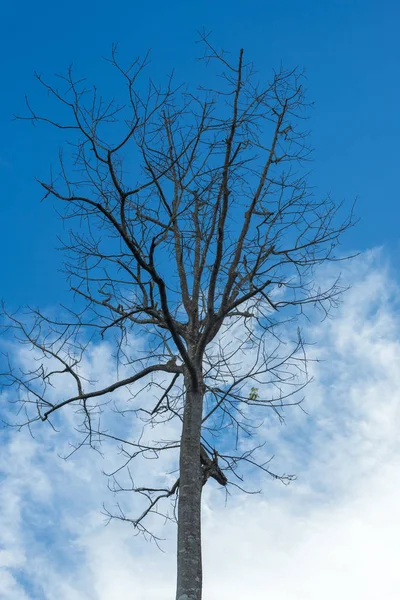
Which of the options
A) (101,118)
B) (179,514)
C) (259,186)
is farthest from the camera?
(259,186)

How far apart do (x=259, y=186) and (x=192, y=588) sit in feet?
12.3

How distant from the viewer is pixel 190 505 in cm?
540

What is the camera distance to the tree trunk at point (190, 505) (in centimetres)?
501

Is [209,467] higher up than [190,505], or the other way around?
[209,467]

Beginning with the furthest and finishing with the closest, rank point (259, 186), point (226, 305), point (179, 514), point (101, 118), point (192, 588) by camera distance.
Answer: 1. point (259, 186)
2. point (226, 305)
3. point (101, 118)
4. point (179, 514)
5. point (192, 588)

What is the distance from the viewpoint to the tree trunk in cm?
501

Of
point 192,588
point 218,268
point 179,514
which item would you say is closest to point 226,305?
point 218,268

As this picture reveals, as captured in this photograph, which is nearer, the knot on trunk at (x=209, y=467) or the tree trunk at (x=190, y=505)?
the tree trunk at (x=190, y=505)

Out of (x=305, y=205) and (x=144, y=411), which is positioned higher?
(x=305, y=205)

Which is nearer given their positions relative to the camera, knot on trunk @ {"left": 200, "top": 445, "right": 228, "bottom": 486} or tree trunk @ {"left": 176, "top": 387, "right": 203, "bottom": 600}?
tree trunk @ {"left": 176, "top": 387, "right": 203, "bottom": 600}

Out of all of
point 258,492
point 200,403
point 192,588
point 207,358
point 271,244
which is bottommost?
point 192,588

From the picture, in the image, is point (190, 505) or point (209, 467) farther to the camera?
point (209, 467)

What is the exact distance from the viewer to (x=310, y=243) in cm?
651

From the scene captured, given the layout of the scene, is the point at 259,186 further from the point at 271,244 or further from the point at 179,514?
the point at 179,514
